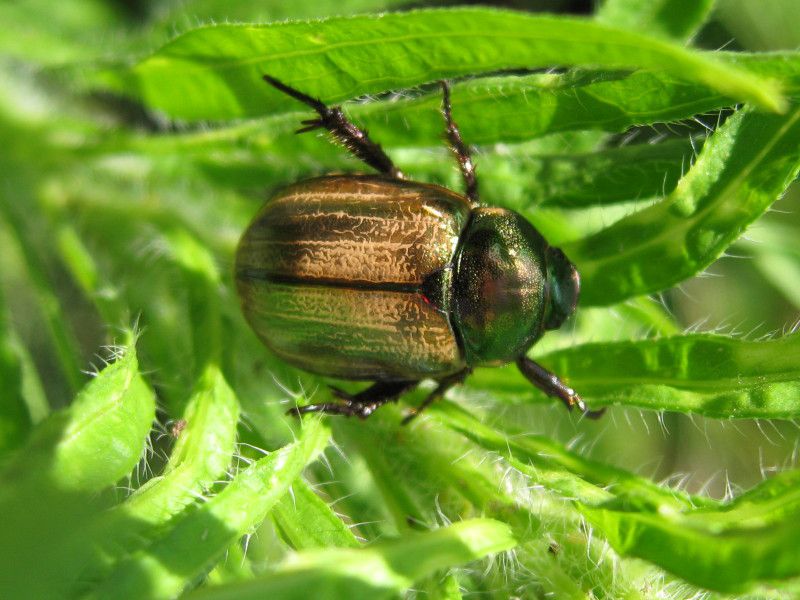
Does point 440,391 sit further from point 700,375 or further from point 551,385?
point 700,375

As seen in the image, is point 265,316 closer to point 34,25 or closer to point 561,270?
point 561,270

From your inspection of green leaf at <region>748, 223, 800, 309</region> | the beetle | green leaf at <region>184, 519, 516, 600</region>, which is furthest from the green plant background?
green leaf at <region>748, 223, 800, 309</region>

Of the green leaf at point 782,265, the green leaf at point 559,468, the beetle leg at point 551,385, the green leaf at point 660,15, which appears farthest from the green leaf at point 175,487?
the green leaf at point 782,265

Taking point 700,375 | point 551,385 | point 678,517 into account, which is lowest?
point 551,385

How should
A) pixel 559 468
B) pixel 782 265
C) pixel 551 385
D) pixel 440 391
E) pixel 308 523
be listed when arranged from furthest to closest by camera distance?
pixel 782 265 < pixel 440 391 < pixel 551 385 < pixel 559 468 < pixel 308 523

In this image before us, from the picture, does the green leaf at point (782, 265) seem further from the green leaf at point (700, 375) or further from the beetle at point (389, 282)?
the green leaf at point (700, 375)

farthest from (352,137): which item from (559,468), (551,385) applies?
(559,468)
